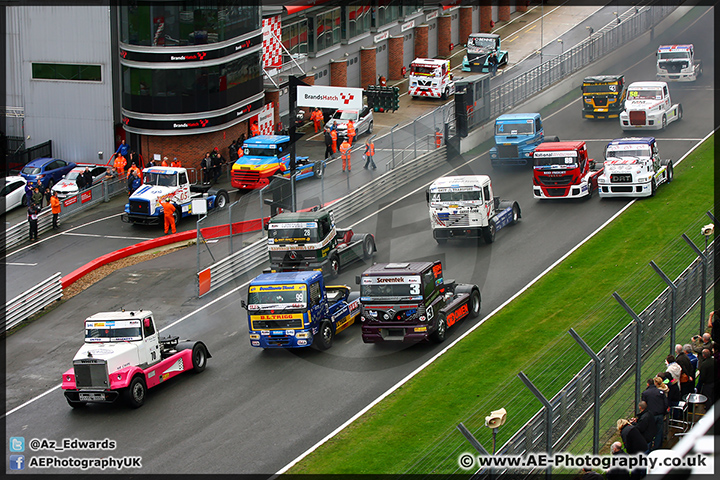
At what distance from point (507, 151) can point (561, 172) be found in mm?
5336

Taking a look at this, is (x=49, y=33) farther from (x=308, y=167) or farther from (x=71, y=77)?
(x=308, y=167)

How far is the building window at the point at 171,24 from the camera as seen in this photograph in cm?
4553

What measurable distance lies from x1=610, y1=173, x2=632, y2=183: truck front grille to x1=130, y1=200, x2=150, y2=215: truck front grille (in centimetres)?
1888

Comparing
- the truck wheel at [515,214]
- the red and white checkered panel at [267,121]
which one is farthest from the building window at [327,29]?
the truck wheel at [515,214]

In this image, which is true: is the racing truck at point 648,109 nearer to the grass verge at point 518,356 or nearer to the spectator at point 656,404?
the grass verge at point 518,356

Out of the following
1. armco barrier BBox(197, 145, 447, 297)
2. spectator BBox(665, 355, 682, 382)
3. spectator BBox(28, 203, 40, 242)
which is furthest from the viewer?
spectator BBox(28, 203, 40, 242)

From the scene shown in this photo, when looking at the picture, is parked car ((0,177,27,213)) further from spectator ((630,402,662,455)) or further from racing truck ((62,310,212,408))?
spectator ((630,402,662,455))

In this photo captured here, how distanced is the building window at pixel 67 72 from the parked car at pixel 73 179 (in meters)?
4.77

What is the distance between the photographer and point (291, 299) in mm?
25875

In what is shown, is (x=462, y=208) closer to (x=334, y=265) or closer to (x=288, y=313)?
(x=334, y=265)

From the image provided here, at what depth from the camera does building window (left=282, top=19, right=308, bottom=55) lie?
2136 inches

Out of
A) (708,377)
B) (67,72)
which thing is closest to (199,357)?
(708,377)

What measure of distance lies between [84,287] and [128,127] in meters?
15.0

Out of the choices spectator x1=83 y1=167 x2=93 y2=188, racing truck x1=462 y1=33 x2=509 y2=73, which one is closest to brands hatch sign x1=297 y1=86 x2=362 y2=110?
spectator x1=83 y1=167 x2=93 y2=188
